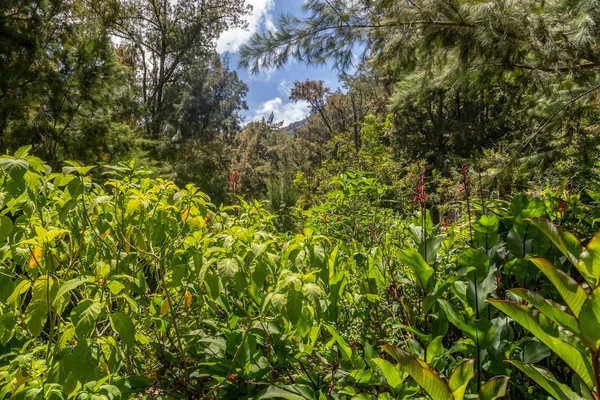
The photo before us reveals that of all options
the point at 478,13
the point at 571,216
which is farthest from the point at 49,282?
the point at 478,13

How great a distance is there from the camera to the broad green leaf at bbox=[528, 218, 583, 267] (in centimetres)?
53

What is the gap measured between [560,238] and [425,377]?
310mm

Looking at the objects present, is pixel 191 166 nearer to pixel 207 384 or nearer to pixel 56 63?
pixel 56 63

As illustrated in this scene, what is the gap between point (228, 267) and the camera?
81cm

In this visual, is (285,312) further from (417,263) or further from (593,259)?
(593,259)

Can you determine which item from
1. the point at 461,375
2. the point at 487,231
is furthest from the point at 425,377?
the point at 487,231

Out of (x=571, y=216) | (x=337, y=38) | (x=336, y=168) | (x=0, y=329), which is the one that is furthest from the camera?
(x=336, y=168)

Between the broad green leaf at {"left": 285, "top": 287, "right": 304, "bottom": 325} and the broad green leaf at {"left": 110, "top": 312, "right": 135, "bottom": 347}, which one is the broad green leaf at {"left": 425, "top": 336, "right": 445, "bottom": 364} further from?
the broad green leaf at {"left": 110, "top": 312, "right": 135, "bottom": 347}

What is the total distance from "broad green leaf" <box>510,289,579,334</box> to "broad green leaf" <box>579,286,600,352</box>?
1.6 inches

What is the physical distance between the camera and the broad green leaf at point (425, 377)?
527 mm

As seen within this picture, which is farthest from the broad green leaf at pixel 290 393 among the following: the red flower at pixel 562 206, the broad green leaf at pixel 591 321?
the red flower at pixel 562 206

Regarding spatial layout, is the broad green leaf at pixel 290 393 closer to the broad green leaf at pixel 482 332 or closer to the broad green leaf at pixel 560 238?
the broad green leaf at pixel 482 332

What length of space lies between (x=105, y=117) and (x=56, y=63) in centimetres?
113

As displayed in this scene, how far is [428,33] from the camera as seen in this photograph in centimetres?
273
